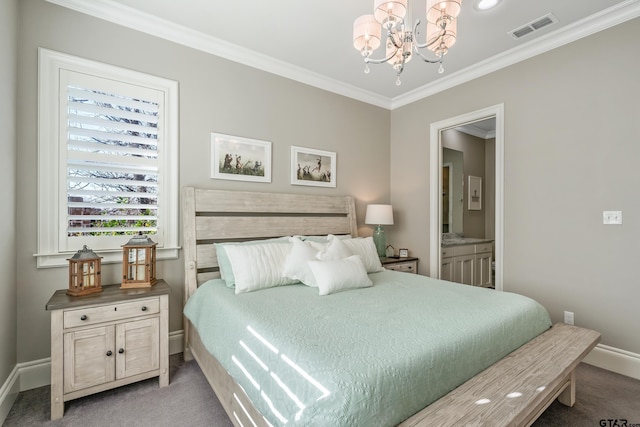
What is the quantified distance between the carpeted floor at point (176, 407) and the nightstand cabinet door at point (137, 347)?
0.57 feet

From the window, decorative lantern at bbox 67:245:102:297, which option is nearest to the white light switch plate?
the window

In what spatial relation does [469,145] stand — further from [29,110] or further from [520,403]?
[29,110]

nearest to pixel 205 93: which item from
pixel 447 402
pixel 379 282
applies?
pixel 379 282

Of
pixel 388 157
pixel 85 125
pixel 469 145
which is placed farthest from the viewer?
pixel 469 145

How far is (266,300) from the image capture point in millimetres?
1949

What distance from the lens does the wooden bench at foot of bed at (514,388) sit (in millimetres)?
1125

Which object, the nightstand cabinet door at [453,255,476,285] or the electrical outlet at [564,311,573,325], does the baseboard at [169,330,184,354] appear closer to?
the electrical outlet at [564,311,573,325]

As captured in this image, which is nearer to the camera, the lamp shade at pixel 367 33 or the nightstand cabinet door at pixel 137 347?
the lamp shade at pixel 367 33

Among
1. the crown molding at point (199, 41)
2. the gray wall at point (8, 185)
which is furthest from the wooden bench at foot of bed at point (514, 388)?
the crown molding at point (199, 41)

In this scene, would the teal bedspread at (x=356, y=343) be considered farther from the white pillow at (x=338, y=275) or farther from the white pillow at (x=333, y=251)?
the white pillow at (x=333, y=251)

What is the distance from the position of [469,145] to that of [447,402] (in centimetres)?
488

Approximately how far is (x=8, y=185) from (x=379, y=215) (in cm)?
326

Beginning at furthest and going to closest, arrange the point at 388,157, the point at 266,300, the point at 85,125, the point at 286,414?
1. the point at 388,157
2. the point at 85,125
3. the point at 266,300
4. the point at 286,414

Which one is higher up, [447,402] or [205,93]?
[205,93]
